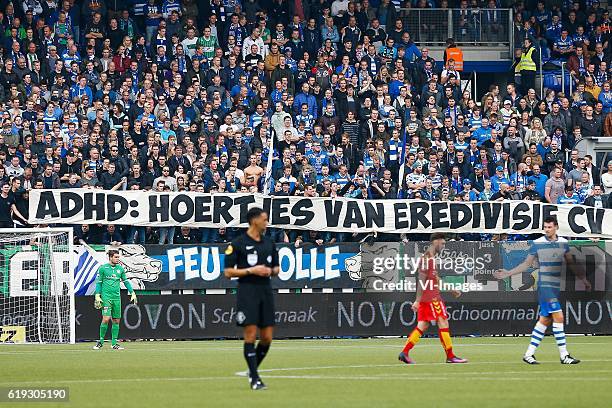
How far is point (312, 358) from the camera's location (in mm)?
22812

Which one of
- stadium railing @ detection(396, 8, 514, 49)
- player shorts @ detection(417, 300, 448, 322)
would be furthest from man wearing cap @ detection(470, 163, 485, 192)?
player shorts @ detection(417, 300, 448, 322)

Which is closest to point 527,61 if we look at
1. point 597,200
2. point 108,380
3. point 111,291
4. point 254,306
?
point 597,200

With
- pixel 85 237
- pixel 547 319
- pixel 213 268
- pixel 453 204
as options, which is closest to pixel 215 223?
pixel 213 268

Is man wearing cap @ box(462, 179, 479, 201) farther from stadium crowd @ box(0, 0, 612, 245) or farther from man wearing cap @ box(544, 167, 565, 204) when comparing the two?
man wearing cap @ box(544, 167, 565, 204)

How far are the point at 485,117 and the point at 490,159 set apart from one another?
2.52 meters

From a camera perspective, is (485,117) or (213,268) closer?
(213,268)

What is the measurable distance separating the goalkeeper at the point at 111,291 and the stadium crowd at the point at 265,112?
3.04 meters

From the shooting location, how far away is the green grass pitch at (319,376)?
14.7 metres

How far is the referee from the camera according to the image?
16.1 m

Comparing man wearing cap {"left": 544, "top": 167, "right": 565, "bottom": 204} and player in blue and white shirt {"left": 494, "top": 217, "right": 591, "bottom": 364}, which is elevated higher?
man wearing cap {"left": 544, "top": 167, "right": 565, "bottom": 204}

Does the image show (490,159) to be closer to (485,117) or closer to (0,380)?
(485,117)

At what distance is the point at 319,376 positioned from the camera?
1830 cm

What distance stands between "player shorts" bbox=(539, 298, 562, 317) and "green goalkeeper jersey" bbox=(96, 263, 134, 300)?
1026cm

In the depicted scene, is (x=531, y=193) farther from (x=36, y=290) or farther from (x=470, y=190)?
(x=36, y=290)
